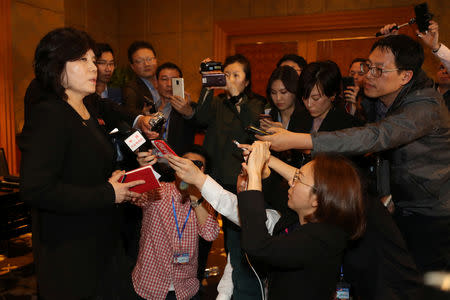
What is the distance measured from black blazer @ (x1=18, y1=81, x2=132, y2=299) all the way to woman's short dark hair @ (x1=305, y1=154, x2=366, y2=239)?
0.82 m

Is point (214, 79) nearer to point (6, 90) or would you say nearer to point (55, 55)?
point (55, 55)

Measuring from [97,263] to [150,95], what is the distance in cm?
214

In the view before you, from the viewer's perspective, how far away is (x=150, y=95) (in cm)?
349

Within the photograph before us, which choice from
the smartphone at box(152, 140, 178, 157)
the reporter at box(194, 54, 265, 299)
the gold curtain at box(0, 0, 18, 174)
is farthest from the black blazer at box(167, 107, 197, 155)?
the gold curtain at box(0, 0, 18, 174)

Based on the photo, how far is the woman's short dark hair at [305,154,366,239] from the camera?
4.64ft

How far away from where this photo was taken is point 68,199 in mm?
1440

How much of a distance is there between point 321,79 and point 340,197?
3.96ft

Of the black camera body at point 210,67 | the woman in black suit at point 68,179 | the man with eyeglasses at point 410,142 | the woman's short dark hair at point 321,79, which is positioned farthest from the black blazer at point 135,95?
the man with eyeglasses at point 410,142

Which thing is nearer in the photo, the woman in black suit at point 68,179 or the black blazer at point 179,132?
the woman in black suit at point 68,179

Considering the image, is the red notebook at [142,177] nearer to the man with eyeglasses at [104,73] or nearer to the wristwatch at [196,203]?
the wristwatch at [196,203]

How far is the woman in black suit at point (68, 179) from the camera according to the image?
→ 4.62 ft

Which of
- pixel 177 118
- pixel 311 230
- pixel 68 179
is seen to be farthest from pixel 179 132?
pixel 311 230

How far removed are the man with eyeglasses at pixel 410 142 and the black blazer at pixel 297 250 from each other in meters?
0.48

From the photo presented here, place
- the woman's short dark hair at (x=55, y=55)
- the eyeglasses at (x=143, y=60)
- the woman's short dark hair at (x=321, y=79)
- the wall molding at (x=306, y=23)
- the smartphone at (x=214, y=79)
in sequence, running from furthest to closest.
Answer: the wall molding at (x=306, y=23) → the eyeglasses at (x=143, y=60) → the smartphone at (x=214, y=79) → the woman's short dark hair at (x=321, y=79) → the woman's short dark hair at (x=55, y=55)
